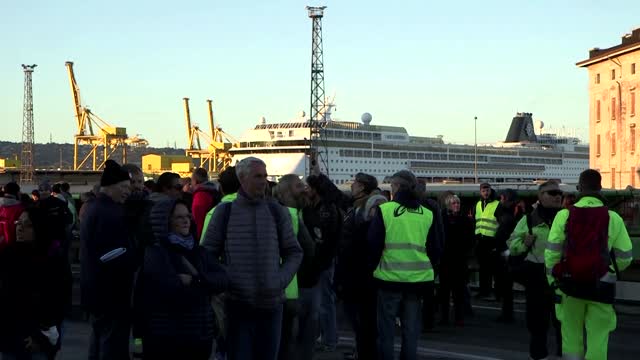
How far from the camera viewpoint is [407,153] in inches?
4838

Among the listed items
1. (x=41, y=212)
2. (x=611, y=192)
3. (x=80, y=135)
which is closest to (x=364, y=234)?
(x=41, y=212)

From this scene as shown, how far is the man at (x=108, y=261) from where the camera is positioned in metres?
6.39

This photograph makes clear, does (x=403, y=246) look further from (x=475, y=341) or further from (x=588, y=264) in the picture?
(x=475, y=341)

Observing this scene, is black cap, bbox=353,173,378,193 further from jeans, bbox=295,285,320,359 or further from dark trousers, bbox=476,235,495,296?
dark trousers, bbox=476,235,495,296

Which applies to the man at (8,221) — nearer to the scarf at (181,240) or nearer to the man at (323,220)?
the scarf at (181,240)

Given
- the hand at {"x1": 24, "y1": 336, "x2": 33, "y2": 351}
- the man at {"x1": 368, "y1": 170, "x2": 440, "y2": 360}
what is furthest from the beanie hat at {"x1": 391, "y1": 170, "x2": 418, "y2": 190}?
the hand at {"x1": 24, "y1": 336, "x2": 33, "y2": 351}

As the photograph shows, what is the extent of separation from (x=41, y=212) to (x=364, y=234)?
2.66m

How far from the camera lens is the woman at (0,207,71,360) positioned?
5875 mm

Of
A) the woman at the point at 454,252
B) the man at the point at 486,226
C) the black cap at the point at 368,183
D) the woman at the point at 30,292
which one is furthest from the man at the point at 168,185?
the man at the point at 486,226

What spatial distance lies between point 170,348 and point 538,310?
4.82 m

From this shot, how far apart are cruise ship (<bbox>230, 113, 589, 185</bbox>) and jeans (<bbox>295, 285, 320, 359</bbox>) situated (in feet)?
298

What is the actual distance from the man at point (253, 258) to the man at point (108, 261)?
0.88 m

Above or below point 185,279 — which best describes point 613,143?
above

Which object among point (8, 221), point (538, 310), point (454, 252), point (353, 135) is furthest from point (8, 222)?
point (353, 135)
